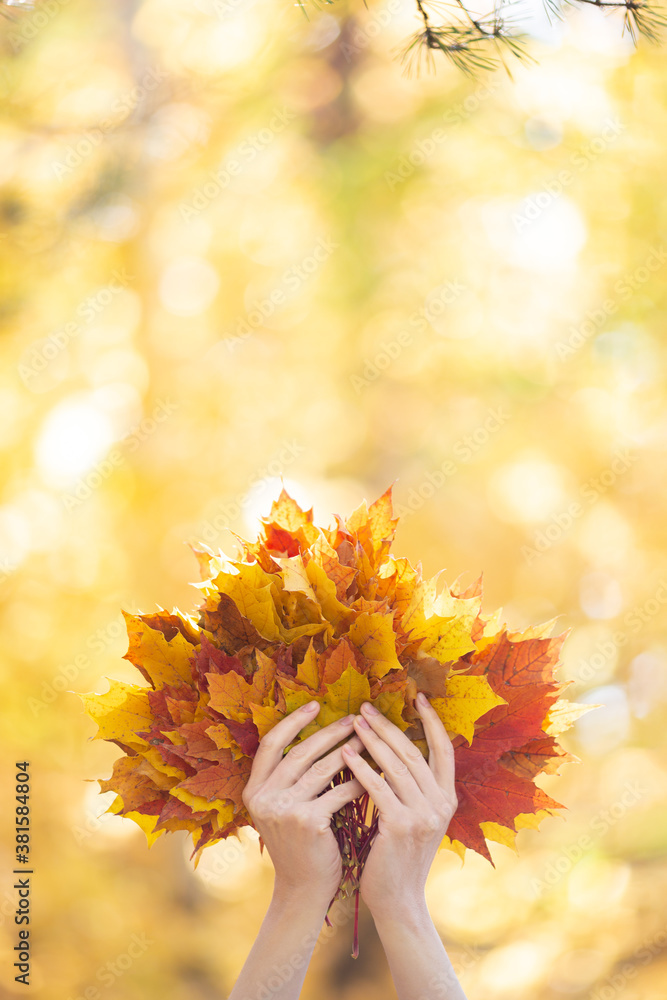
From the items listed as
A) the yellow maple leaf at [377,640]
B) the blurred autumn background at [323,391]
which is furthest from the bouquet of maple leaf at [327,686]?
the blurred autumn background at [323,391]

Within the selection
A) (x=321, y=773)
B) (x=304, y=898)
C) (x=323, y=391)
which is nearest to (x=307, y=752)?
(x=321, y=773)

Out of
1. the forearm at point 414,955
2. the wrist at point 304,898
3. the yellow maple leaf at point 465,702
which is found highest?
A: the yellow maple leaf at point 465,702

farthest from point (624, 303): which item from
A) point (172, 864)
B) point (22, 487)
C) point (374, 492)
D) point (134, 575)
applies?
point (172, 864)

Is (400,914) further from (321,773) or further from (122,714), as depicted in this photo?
(122,714)

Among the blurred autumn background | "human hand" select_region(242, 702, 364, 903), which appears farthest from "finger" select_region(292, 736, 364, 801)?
the blurred autumn background

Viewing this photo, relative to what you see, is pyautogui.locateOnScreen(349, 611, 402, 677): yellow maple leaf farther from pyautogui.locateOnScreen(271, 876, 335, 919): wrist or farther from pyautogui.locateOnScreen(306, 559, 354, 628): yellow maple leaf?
pyautogui.locateOnScreen(271, 876, 335, 919): wrist

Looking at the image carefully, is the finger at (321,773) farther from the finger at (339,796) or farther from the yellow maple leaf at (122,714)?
the yellow maple leaf at (122,714)
